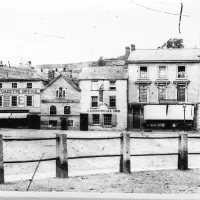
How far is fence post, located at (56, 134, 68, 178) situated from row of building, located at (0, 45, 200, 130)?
2.45 feet

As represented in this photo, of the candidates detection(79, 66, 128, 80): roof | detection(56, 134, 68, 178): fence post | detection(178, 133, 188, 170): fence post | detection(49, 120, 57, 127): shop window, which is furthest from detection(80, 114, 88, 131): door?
detection(178, 133, 188, 170): fence post

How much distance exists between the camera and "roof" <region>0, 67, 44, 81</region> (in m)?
6.68

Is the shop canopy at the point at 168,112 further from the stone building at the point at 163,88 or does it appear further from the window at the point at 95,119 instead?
the window at the point at 95,119

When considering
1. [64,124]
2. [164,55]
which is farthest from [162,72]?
[64,124]

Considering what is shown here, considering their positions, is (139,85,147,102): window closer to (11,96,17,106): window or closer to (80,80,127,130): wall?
(80,80,127,130): wall

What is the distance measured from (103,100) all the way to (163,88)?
1184 mm

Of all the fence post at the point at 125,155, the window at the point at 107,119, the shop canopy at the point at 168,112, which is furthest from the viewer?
the window at the point at 107,119

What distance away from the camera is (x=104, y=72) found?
7180 mm

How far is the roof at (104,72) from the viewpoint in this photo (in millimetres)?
6941

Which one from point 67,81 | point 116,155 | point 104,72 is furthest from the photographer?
point 104,72

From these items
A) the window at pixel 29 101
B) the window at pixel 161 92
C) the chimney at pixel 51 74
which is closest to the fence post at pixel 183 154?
the window at pixel 161 92

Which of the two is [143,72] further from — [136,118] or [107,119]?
[107,119]

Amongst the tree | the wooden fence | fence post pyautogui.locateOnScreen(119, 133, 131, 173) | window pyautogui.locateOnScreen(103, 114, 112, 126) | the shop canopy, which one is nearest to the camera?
the wooden fence

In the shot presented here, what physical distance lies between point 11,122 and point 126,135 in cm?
219
